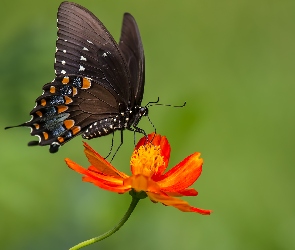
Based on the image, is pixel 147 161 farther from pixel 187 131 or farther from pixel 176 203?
pixel 187 131

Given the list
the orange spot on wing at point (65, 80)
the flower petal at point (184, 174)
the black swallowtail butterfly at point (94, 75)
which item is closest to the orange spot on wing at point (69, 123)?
the black swallowtail butterfly at point (94, 75)

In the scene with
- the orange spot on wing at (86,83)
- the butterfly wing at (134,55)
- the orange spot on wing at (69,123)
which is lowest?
the orange spot on wing at (69,123)

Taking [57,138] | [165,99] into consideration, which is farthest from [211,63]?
[57,138]

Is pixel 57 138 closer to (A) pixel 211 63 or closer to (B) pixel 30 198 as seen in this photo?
(B) pixel 30 198

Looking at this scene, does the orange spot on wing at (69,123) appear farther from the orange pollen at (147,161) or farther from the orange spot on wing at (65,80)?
the orange pollen at (147,161)

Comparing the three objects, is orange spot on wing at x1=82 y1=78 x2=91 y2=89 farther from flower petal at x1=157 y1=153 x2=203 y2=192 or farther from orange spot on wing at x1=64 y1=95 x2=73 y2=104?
flower petal at x1=157 y1=153 x2=203 y2=192

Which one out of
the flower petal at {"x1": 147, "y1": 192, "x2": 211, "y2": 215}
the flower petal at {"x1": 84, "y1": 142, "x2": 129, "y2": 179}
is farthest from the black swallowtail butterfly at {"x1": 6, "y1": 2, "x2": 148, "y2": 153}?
the flower petal at {"x1": 147, "y1": 192, "x2": 211, "y2": 215}

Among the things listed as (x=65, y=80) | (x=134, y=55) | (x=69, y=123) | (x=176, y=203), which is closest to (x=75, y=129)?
(x=69, y=123)
